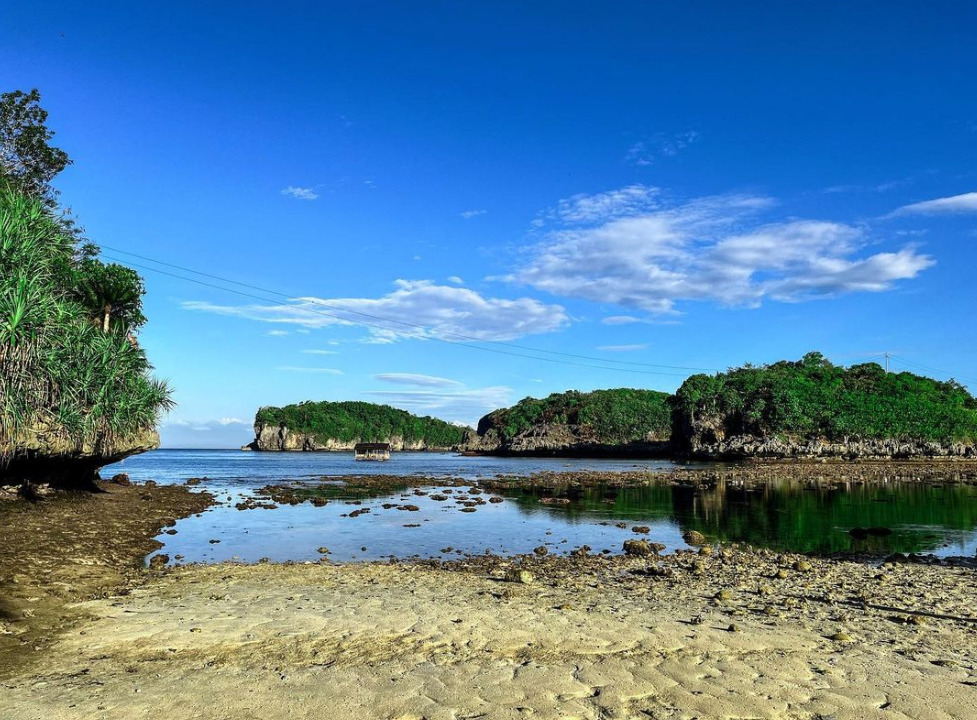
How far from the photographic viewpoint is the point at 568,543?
2419 cm

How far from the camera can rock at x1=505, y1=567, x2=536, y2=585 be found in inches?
622

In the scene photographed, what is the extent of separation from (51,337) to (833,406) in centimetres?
13515

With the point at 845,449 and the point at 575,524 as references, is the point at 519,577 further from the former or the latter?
the point at 845,449

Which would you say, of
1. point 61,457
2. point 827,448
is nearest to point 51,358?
point 61,457

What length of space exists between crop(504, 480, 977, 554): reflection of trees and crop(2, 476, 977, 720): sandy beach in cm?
915

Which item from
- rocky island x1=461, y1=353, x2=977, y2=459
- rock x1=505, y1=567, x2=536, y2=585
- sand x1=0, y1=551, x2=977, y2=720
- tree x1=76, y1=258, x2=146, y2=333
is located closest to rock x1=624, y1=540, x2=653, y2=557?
sand x1=0, y1=551, x2=977, y2=720

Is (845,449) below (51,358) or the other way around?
below

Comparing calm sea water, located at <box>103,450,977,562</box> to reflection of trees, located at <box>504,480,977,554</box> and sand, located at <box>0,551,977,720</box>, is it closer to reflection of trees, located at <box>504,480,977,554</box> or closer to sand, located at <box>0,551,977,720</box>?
reflection of trees, located at <box>504,480,977,554</box>

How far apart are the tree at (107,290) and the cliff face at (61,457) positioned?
353 inches

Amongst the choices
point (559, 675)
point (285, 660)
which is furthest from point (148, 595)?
point (559, 675)

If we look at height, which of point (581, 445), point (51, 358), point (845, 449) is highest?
point (51, 358)

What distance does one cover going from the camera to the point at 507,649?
31.8 ft

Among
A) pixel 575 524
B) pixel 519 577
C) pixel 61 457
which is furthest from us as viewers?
pixel 575 524

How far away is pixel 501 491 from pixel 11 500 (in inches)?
1389
